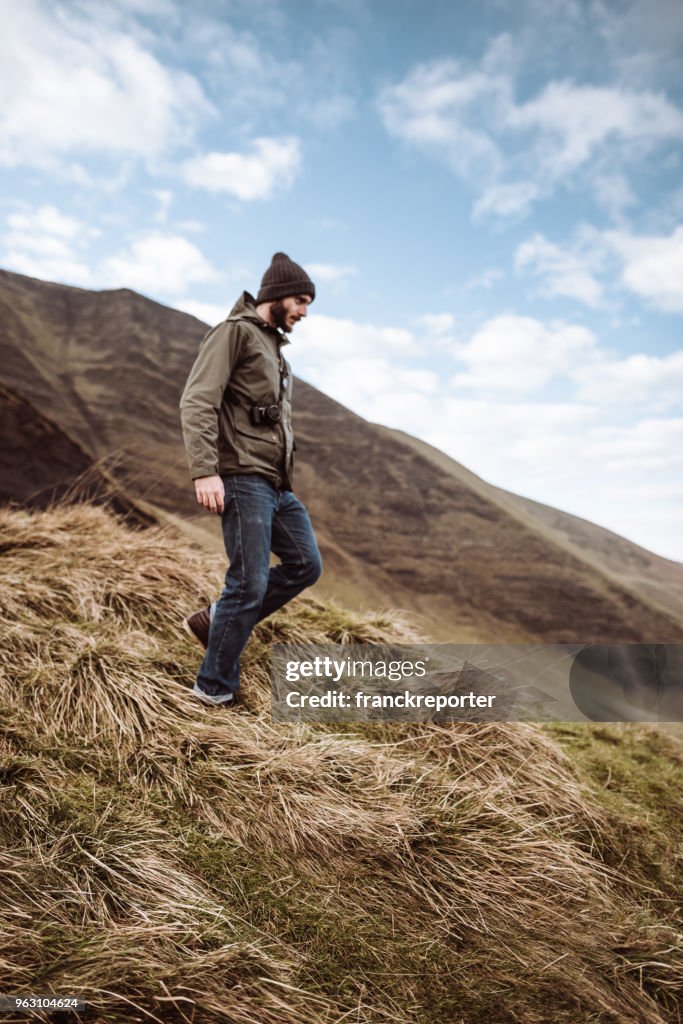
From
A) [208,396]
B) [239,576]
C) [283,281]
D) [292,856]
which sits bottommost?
[292,856]

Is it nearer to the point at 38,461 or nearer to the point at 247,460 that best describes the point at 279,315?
the point at 247,460

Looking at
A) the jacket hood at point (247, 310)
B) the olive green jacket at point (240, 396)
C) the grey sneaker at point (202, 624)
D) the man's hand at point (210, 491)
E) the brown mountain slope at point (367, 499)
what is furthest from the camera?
the brown mountain slope at point (367, 499)

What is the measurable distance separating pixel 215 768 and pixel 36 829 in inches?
27.5

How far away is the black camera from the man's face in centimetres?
53

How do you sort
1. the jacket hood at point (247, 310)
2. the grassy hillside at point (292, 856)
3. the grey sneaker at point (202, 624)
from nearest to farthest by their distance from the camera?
1. the grassy hillside at point (292, 856)
2. the jacket hood at point (247, 310)
3. the grey sneaker at point (202, 624)

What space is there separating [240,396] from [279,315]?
0.56m

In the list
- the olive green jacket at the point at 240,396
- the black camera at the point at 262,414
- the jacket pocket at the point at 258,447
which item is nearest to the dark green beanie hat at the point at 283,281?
the olive green jacket at the point at 240,396

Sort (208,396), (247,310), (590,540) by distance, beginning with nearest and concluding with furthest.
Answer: (208,396)
(247,310)
(590,540)

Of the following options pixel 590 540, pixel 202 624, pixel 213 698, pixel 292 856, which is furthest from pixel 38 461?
pixel 590 540

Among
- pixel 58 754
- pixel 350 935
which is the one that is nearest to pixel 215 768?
pixel 58 754

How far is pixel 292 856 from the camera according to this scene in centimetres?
214

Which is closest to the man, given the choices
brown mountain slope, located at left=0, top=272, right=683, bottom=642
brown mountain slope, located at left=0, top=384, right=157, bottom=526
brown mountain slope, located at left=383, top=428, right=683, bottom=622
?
brown mountain slope, located at left=0, top=384, right=157, bottom=526

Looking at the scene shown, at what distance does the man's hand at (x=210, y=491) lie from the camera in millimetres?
2637

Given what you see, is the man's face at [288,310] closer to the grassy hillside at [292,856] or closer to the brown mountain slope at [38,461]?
the grassy hillside at [292,856]
